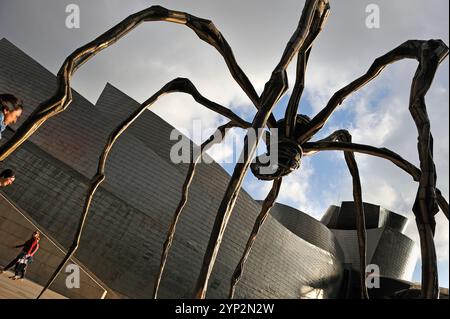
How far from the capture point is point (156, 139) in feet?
41.9

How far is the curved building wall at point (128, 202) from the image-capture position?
905 cm

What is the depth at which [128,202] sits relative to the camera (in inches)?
411

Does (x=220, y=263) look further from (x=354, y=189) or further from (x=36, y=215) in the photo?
(x=354, y=189)

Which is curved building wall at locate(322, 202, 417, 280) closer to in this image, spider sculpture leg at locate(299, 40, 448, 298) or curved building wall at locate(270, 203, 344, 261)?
curved building wall at locate(270, 203, 344, 261)

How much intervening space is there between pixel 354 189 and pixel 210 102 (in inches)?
60.3

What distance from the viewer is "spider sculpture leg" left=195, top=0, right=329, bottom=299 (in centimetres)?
115

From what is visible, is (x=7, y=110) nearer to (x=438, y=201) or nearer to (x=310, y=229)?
(x=438, y=201)

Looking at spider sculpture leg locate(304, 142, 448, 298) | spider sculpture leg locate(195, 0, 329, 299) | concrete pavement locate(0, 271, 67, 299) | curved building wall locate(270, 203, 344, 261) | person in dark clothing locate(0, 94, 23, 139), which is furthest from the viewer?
curved building wall locate(270, 203, 344, 261)

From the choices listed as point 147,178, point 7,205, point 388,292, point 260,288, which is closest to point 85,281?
point 7,205

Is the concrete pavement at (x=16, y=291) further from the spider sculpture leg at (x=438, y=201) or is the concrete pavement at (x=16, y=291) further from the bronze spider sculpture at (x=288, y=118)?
the spider sculpture leg at (x=438, y=201)

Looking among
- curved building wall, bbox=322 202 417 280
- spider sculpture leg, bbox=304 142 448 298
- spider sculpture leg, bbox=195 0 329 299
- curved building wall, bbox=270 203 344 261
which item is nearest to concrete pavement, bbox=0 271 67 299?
spider sculpture leg, bbox=195 0 329 299

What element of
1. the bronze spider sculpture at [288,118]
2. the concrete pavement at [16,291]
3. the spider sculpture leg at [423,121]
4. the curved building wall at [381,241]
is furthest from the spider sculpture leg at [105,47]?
the curved building wall at [381,241]

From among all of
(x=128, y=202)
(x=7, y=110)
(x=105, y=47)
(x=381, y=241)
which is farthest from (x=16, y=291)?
(x=381, y=241)
